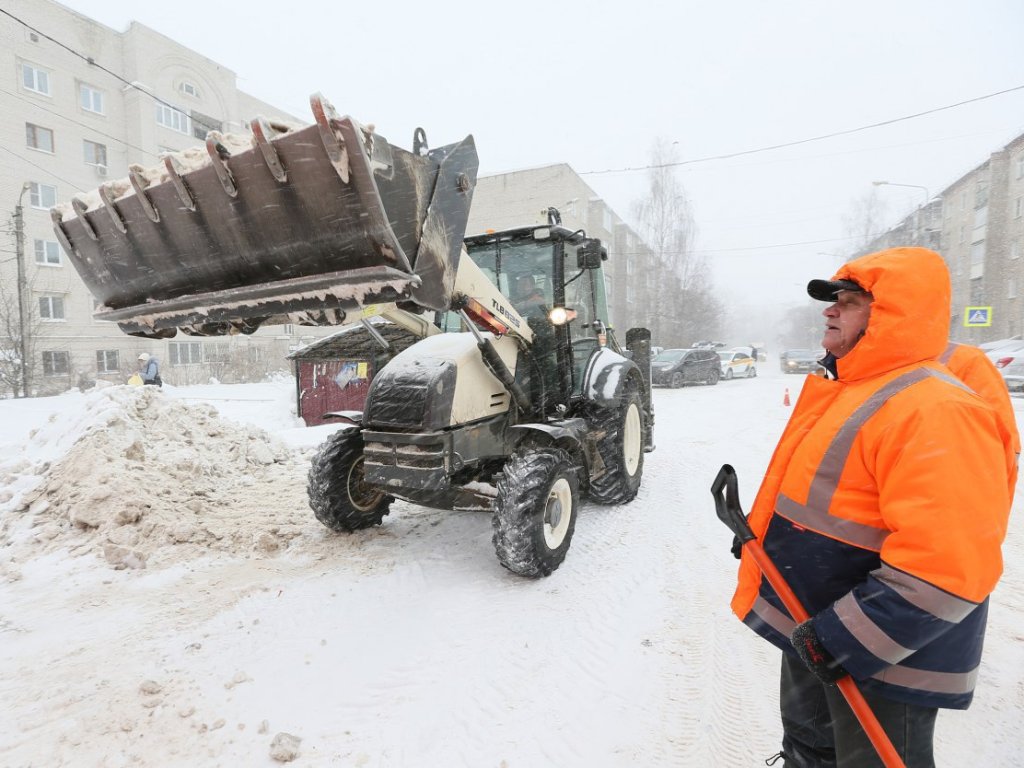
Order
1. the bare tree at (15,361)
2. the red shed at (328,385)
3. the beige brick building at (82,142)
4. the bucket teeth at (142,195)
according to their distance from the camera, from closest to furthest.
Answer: the bucket teeth at (142,195) < the red shed at (328,385) < the bare tree at (15,361) < the beige brick building at (82,142)

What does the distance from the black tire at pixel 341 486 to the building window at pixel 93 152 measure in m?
30.1

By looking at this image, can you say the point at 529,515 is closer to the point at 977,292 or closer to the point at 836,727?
the point at 836,727

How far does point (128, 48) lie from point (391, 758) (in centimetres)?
3489

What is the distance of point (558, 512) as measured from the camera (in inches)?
164

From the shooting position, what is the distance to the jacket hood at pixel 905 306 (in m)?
1.45

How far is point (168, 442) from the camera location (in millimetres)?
5957

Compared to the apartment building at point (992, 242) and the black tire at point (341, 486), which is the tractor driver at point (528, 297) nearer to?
the black tire at point (341, 486)

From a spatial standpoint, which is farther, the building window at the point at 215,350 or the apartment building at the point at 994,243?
the apartment building at the point at 994,243

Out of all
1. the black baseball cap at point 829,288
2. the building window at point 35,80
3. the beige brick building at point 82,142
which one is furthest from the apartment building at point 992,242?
the building window at point 35,80

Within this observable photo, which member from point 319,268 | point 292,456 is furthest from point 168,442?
point 319,268

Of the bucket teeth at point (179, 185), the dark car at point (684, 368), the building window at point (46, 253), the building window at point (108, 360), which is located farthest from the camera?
the building window at point (108, 360)

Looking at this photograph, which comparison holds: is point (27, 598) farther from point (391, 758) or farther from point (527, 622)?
point (527, 622)

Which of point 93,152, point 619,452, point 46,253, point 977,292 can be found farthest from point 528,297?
point 977,292

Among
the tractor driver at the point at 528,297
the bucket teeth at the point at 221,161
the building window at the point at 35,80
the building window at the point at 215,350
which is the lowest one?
the building window at the point at 215,350
